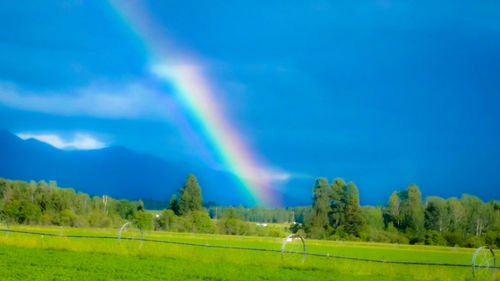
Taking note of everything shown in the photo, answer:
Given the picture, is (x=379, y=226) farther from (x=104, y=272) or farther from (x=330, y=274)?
(x=104, y=272)

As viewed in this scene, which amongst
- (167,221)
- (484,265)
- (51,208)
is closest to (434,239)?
(167,221)

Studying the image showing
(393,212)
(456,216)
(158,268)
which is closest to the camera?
(158,268)

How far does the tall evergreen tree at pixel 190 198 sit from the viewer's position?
385ft

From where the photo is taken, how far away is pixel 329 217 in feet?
354

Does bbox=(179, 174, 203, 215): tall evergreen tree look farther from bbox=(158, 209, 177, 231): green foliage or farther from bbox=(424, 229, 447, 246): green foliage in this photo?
bbox=(424, 229, 447, 246): green foliage

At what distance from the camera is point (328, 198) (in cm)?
11075

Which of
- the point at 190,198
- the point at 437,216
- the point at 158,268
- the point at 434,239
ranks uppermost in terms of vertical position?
the point at 190,198

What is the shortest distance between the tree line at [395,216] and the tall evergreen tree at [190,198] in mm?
25118

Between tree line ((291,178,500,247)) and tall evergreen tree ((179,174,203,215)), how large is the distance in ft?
82.4

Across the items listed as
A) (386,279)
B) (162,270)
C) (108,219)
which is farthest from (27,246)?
(108,219)

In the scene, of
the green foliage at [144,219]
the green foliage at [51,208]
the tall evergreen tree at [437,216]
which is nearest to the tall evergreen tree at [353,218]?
the tall evergreen tree at [437,216]

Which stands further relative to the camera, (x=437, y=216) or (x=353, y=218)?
(x=437, y=216)

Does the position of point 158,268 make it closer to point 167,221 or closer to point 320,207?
point 167,221

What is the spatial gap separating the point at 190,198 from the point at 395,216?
4622 centimetres
